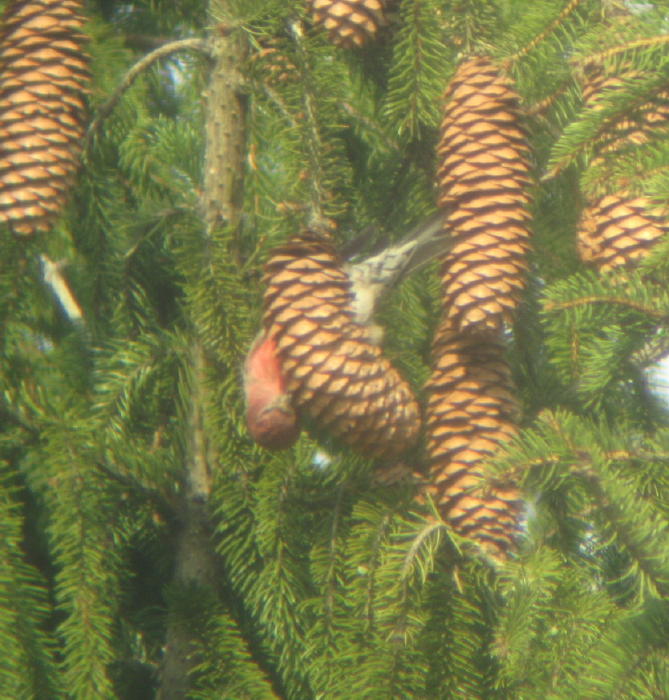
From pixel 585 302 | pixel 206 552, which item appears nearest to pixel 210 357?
pixel 206 552

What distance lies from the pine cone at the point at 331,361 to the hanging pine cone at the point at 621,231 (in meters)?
0.34

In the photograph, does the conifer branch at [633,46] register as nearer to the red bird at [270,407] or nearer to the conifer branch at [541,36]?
the conifer branch at [541,36]

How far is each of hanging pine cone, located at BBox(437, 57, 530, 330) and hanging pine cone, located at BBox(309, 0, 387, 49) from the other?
0.13 meters

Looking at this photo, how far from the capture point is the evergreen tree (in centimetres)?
105

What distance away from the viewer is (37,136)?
4.14ft

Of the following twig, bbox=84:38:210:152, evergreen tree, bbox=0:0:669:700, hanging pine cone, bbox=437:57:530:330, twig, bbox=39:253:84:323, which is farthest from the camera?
twig, bbox=39:253:84:323

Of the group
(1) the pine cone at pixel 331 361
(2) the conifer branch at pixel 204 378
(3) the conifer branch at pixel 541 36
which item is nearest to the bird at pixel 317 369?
(1) the pine cone at pixel 331 361

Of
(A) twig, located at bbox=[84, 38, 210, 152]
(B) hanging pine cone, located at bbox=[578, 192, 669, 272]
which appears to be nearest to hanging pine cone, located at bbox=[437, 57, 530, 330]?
(B) hanging pine cone, located at bbox=[578, 192, 669, 272]

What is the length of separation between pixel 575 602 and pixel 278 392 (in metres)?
0.40

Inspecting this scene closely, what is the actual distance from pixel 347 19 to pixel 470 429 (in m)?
0.53

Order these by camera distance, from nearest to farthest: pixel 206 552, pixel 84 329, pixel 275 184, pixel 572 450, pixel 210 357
Answer: pixel 572 450, pixel 210 357, pixel 206 552, pixel 275 184, pixel 84 329

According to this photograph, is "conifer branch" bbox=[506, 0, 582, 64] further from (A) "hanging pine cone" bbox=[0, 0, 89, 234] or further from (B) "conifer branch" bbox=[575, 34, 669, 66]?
(A) "hanging pine cone" bbox=[0, 0, 89, 234]

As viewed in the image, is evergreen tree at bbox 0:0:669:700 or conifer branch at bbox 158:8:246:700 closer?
evergreen tree at bbox 0:0:669:700

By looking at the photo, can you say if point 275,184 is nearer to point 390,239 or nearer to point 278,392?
point 390,239
